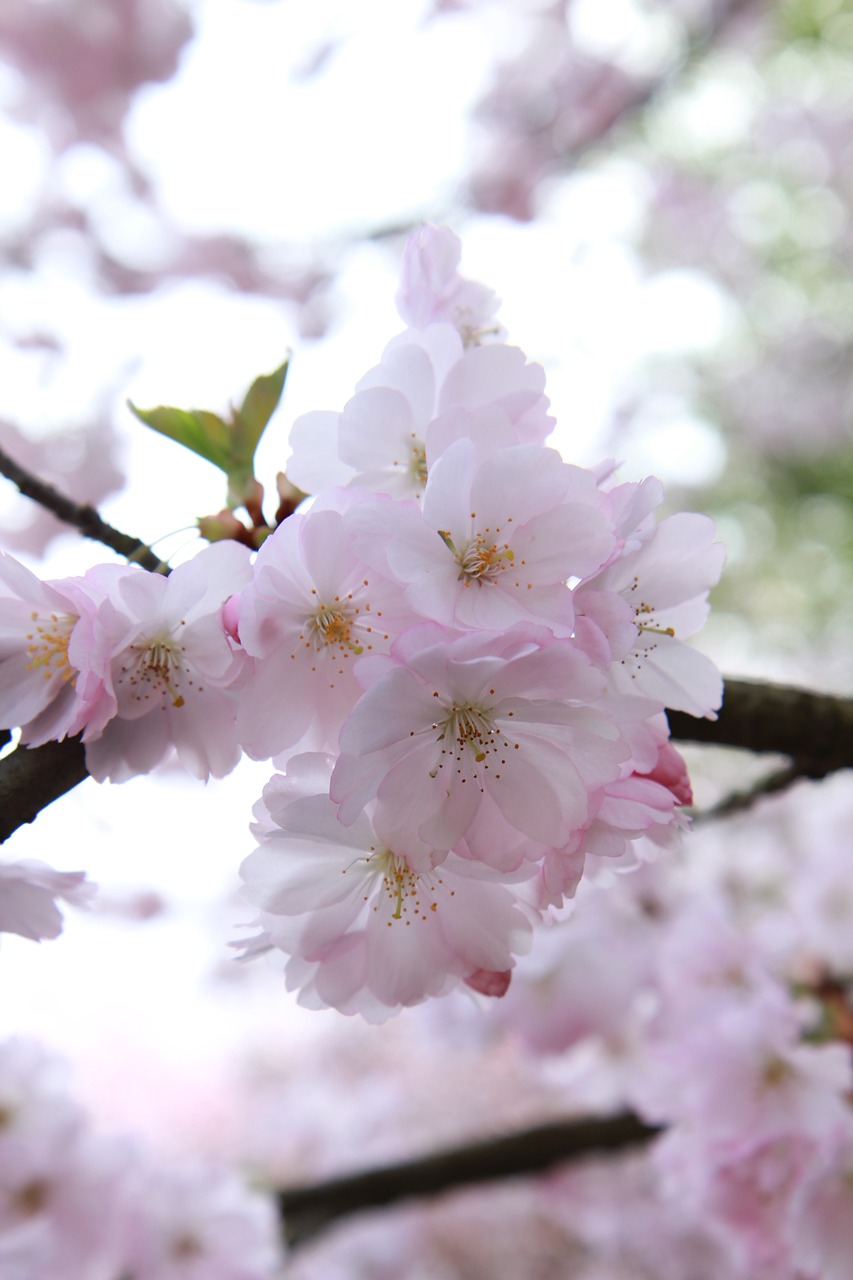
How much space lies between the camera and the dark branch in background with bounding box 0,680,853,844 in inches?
21.9

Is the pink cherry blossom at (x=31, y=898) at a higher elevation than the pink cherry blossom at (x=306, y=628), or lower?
lower

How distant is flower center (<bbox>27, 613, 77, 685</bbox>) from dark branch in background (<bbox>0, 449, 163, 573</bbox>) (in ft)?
0.26

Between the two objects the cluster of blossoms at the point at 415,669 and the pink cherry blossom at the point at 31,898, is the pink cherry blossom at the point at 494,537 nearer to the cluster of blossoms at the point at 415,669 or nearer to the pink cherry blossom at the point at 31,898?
the cluster of blossoms at the point at 415,669

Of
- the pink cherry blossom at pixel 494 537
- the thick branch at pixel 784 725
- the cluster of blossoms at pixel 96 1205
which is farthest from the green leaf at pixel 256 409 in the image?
the cluster of blossoms at pixel 96 1205

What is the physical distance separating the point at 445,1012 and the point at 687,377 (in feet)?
16.7

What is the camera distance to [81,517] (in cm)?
67

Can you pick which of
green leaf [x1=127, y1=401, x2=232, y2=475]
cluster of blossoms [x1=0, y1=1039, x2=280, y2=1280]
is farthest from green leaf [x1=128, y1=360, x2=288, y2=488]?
cluster of blossoms [x1=0, y1=1039, x2=280, y2=1280]

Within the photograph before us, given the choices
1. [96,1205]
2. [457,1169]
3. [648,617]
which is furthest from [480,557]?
[457,1169]

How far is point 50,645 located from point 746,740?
505mm

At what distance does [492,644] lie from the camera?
455 mm

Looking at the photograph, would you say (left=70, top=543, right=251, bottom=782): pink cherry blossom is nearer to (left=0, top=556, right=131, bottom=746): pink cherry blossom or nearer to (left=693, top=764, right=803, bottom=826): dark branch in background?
(left=0, top=556, right=131, bottom=746): pink cherry blossom

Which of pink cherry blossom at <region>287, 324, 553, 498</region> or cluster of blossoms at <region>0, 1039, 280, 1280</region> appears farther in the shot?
cluster of blossoms at <region>0, 1039, 280, 1280</region>

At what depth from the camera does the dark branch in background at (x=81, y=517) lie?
0.66 m

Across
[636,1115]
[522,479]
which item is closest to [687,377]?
[636,1115]
